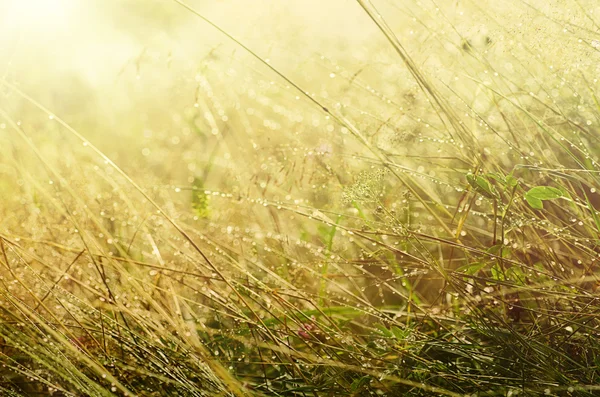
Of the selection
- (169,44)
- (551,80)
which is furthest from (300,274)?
(169,44)

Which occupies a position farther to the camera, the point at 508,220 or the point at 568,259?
the point at 568,259

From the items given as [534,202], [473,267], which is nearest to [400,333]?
[473,267]

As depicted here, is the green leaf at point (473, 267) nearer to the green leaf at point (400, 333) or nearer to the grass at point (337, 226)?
the grass at point (337, 226)

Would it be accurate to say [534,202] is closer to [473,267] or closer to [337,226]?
[473,267]

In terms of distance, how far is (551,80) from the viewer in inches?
34.6

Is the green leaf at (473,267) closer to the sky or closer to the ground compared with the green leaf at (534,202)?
closer to the ground

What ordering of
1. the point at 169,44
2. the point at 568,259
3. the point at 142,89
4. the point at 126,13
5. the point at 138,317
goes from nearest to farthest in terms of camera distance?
1. the point at 138,317
2. the point at 568,259
3. the point at 169,44
4. the point at 126,13
5. the point at 142,89

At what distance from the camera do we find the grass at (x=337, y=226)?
2.15 feet

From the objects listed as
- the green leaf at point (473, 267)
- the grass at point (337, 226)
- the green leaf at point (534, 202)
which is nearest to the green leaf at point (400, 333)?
the grass at point (337, 226)

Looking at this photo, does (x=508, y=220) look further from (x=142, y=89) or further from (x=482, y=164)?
(x=142, y=89)

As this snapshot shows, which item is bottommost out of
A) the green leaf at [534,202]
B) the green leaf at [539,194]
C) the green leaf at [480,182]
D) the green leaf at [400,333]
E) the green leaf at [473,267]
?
the green leaf at [400,333]

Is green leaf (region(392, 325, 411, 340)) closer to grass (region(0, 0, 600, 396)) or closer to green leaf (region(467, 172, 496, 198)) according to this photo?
grass (region(0, 0, 600, 396))

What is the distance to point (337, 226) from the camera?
2.30ft

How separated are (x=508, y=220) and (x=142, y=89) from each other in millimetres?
1550
